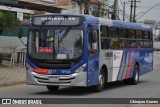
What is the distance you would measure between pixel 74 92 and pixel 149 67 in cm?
844

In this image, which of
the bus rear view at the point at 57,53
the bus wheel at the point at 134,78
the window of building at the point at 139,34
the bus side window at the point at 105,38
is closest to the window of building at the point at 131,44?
the window of building at the point at 139,34

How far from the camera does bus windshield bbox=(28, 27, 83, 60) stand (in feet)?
57.0

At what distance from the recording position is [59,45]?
1747 cm

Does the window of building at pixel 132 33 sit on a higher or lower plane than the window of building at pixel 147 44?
higher

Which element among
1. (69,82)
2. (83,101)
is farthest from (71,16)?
(83,101)

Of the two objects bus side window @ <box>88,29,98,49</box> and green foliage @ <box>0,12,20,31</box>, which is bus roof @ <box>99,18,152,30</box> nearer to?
bus side window @ <box>88,29,98,49</box>

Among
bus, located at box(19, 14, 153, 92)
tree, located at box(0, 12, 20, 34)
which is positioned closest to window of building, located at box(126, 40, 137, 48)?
bus, located at box(19, 14, 153, 92)

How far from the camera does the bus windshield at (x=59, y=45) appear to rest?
1738 centimetres

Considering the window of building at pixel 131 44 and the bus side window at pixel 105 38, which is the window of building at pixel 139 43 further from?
the bus side window at pixel 105 38

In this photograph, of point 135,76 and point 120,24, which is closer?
point 120,24

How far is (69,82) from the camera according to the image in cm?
1723

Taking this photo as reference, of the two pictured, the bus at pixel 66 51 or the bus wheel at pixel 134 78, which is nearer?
the bus at pixel 66 51

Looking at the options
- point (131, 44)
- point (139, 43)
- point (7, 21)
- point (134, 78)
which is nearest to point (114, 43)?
point (131, 44)

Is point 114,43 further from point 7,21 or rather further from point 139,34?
point 7,21
